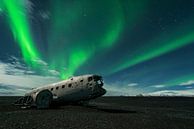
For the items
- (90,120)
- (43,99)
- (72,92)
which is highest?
(72,92)

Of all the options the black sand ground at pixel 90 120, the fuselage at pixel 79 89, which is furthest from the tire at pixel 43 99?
the black sand ground at pixel 90 120

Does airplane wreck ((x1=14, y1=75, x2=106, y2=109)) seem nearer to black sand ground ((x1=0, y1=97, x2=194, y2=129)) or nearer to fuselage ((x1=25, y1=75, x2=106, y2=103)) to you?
fuselage ((x1=25, y1=75, x2=106, y2=103))

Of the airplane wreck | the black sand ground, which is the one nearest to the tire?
the airplane wreck

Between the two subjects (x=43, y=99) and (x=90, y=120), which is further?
(x=43, y=99)

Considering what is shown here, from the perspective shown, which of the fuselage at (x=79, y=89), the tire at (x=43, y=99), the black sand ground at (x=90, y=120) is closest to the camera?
the black sand ground at (x=90, y=120)

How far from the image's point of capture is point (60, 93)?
42219mm

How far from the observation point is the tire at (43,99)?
1593 inches

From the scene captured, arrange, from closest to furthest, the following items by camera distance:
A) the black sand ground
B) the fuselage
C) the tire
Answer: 1. the black sand ground
2. the fuselage
3. the tire

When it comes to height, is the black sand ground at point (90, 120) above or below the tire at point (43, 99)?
below


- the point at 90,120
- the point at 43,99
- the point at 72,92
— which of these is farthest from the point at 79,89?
the point at 90,120

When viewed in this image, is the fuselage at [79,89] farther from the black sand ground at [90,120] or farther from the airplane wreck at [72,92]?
the black sand ground at [90,120]

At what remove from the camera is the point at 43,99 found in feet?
134

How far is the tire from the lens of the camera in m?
40.5

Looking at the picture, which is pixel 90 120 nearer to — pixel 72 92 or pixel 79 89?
pixel 79 89
